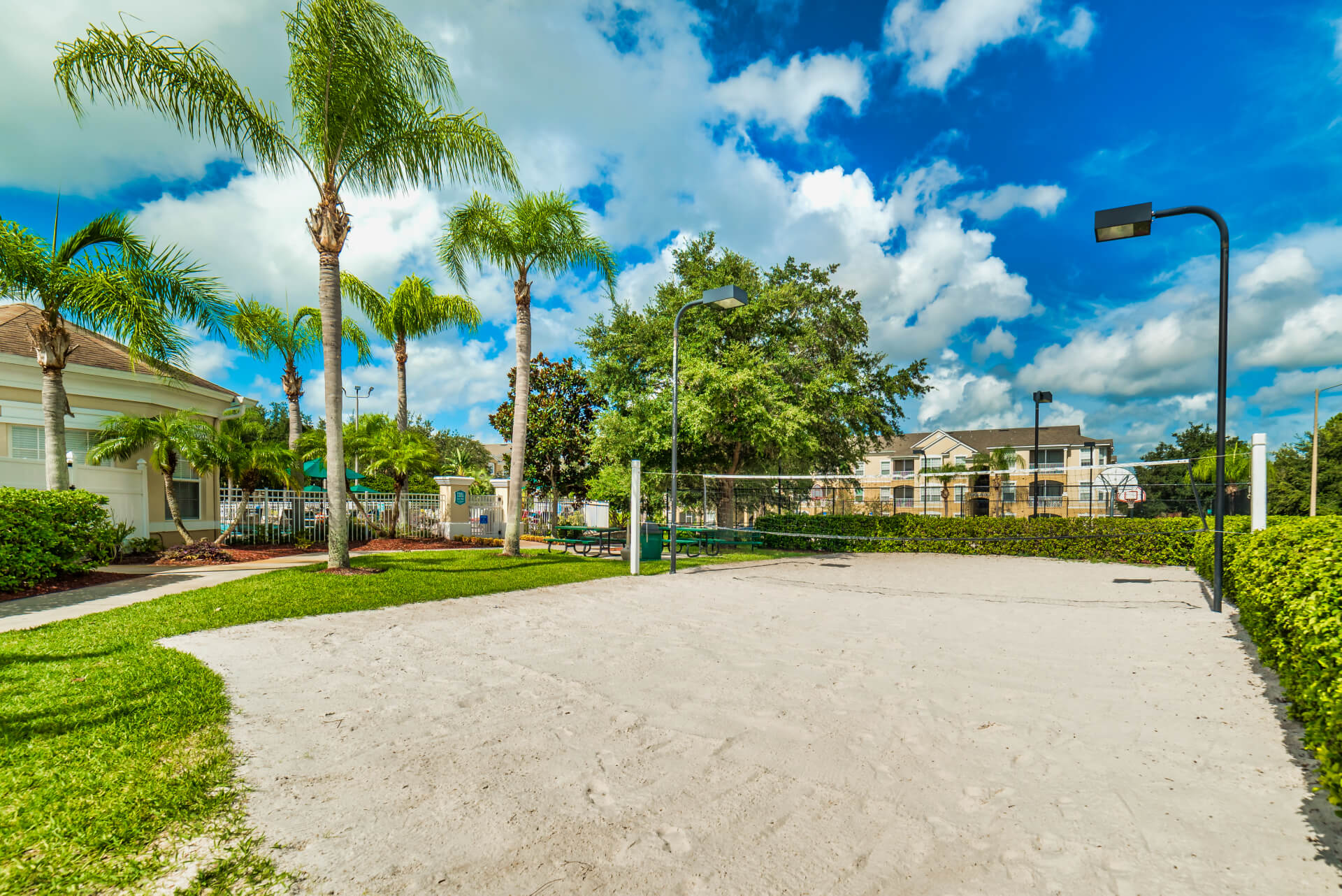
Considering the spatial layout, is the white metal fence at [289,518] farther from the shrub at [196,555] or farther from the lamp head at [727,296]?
the lamp head at [727,296]

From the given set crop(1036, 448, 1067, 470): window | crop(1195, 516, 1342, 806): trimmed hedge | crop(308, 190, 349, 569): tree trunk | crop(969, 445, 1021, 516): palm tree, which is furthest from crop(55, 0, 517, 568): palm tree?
crop(1036, 448, 1067, 470): window

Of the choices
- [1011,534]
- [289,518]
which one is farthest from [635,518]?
[289,518]

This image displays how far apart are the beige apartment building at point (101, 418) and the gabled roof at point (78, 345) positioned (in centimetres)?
3

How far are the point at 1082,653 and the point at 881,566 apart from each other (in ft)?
30.3

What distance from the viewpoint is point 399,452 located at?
62.3ft

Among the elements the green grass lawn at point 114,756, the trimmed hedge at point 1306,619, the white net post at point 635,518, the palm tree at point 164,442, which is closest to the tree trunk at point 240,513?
the palm tree at point 164,442

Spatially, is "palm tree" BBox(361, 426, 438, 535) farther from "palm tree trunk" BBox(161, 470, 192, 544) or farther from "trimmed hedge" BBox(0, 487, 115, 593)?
"trimmed hedge" BBox(0, 487, 115, 593)

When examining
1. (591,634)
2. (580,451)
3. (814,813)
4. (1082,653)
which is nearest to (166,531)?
(580,451)

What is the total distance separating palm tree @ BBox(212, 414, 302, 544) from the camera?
15.2m

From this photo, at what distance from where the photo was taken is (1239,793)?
347cm

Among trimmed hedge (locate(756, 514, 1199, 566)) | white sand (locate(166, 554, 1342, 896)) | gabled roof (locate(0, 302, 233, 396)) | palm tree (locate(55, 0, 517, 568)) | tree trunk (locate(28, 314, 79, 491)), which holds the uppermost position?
palm tree (locate(55, 0, 517, 568))

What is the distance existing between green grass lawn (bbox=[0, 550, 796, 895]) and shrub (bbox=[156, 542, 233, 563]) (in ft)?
22.5

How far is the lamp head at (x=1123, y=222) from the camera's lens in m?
8.67

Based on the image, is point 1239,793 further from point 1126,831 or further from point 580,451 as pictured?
point 580,451
